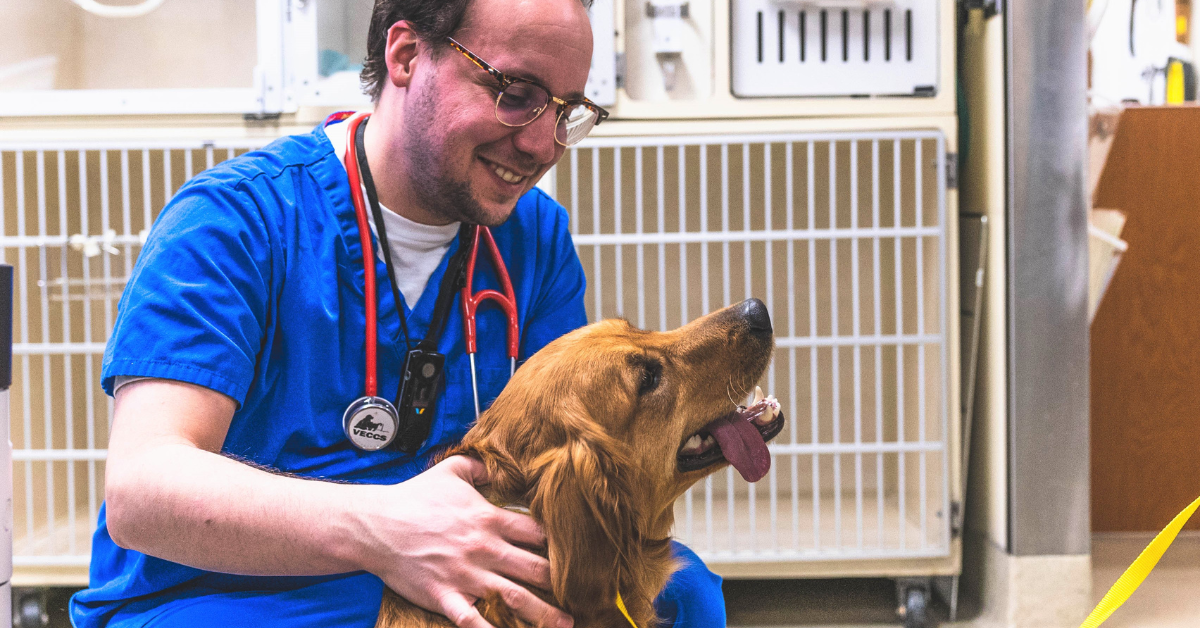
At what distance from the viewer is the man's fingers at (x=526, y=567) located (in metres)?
0.80

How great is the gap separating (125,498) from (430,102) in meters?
0.51

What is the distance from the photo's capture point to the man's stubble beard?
1.00 metres

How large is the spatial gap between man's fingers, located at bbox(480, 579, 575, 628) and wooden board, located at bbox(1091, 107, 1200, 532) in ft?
6.15

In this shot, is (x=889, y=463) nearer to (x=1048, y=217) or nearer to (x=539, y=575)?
(x=1048, y=217)

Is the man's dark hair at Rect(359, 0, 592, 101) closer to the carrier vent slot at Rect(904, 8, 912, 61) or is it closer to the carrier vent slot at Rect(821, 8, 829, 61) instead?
the carrier vent slot at Rect(821, 8, 829, 61)

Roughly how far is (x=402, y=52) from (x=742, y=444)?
0.60 m

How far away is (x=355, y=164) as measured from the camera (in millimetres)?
1068

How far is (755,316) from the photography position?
108 cm

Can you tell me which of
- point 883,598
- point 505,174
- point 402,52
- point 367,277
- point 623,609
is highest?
point 402,52

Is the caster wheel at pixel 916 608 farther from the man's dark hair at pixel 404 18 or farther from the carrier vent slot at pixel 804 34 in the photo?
the man's dark hair at pixel 404 18

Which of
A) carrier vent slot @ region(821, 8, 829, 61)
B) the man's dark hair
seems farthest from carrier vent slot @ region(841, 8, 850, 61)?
the man's dark hair

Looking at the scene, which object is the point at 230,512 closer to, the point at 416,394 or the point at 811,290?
the point at 416,394

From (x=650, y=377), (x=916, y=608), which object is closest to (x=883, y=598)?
(x=916, y=608)

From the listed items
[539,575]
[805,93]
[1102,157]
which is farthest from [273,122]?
[1102,157]
